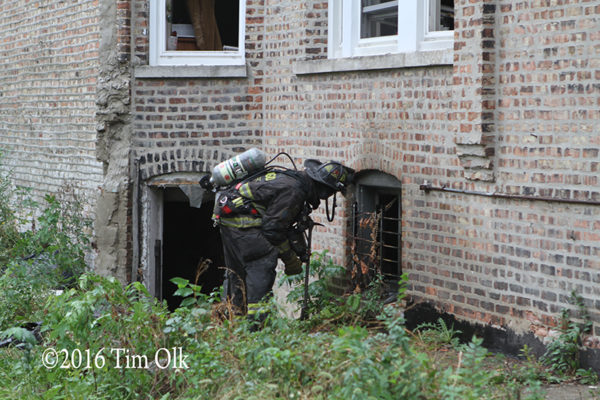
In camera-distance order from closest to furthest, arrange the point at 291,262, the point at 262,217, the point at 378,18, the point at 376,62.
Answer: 1. the point at 262,217
2. the point at 291,262
3. the point at 376,62
4. the point at 378,18

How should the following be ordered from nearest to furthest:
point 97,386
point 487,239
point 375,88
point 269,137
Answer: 1. point 97,386
2. point 487,239
3. point 375,88
4. point 269,137

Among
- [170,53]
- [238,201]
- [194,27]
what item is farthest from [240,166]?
[194,27]

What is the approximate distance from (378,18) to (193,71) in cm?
250

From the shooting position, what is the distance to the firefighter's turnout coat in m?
8.15

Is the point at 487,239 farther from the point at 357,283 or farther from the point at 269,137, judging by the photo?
the point at 269,137

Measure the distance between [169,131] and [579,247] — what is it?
551cm

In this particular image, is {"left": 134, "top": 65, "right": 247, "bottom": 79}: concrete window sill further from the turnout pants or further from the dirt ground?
the dirt ground

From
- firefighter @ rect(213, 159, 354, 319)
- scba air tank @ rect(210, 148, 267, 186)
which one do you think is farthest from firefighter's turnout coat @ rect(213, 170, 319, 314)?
scba air tank @ rect(210, 148, 267, 186)

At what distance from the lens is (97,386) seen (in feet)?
22.2

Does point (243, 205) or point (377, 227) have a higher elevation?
point (243, 205)

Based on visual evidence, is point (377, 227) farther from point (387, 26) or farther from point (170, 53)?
point (170, 53)

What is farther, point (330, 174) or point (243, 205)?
point (243, 205)

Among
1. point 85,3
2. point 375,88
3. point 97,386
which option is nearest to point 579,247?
point 375,88

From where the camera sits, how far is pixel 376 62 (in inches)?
347
